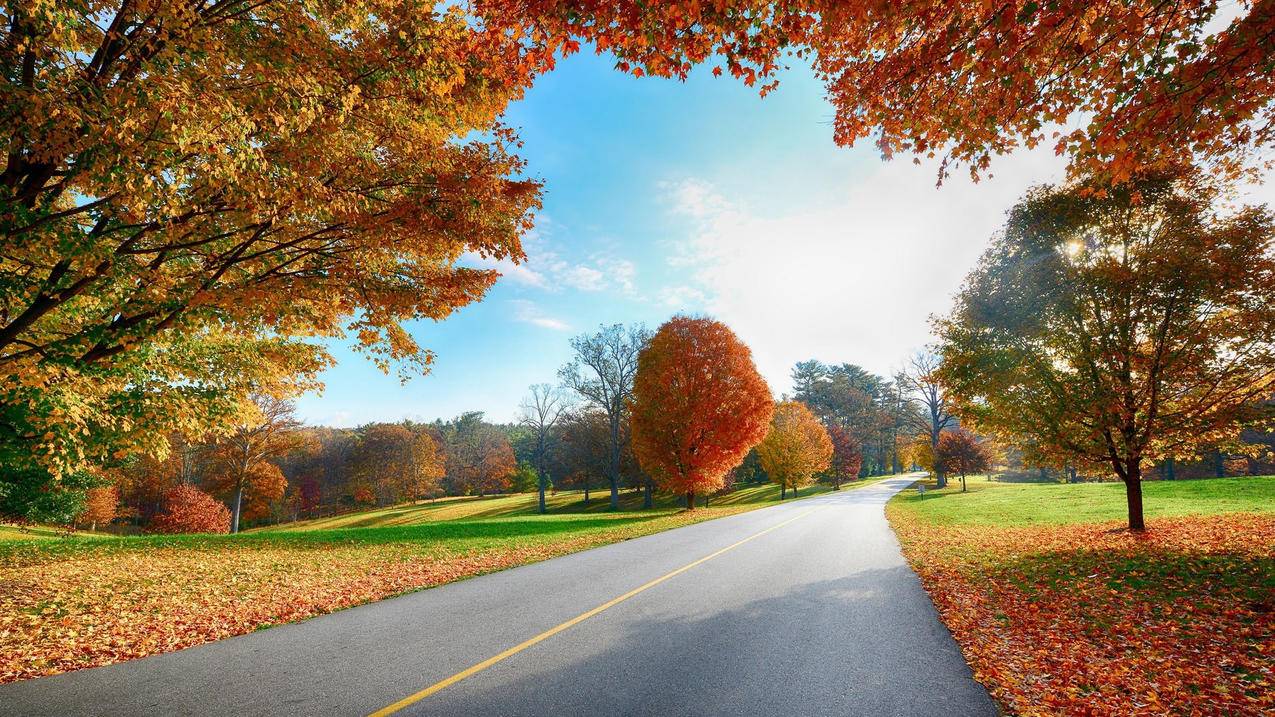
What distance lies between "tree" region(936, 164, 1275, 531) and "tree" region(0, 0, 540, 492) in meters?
12.5

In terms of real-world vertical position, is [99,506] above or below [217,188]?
below

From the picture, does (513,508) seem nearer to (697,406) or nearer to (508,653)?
(697,406)

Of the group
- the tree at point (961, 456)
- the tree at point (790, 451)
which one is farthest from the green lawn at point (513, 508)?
the tree at point (961, 456)

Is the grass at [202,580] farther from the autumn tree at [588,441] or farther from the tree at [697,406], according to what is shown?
the autumn tree at [588,441]

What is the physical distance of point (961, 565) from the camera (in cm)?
1007

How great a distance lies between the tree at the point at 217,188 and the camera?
15.3 feet

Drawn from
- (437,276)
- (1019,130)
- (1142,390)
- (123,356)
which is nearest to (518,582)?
(437,276)

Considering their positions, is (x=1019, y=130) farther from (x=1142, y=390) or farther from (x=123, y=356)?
(x=123, y=356)

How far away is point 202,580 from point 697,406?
63.6 feet

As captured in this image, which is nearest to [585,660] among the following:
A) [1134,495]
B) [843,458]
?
[1134,495]

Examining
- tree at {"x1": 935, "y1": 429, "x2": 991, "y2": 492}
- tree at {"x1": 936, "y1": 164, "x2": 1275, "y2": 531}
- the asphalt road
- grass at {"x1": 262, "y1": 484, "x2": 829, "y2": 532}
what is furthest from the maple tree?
tree at {"x1": 936, "y1": 164, "x2": 1275, "y2": 531}

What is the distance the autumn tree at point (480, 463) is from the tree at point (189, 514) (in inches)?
1199

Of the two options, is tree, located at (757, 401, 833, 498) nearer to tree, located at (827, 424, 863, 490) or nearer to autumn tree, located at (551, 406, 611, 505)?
tree, located at (827, 424, 863, 490)

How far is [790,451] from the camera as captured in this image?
1602 inches
